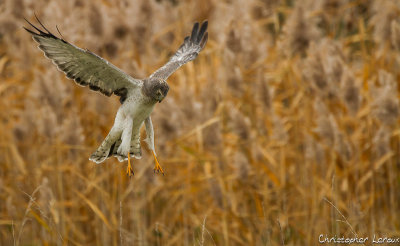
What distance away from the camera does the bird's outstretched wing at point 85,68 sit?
10.7 feet

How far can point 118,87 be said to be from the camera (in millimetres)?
3641

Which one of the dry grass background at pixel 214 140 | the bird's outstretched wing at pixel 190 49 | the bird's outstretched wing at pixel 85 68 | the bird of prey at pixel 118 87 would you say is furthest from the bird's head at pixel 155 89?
the dry grass background at pixel 214 140

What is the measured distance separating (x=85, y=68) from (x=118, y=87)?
0.89ft

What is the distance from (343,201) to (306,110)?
95 cm

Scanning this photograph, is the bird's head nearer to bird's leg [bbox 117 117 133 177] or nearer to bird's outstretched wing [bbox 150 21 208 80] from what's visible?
Answer: bird's leg [bbox 117 117 133 177]

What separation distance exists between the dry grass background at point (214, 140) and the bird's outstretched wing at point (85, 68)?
121cm

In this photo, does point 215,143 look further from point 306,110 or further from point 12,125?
point 12,125


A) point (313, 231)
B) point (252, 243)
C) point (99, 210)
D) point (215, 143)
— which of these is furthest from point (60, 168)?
point (313, 231)

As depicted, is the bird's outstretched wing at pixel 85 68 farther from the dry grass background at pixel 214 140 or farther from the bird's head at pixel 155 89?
the dry grass background at pixel 214 140

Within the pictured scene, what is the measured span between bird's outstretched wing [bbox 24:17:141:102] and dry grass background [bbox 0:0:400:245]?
1.21m

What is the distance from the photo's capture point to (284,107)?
227 inches

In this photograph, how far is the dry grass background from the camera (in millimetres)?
4762
